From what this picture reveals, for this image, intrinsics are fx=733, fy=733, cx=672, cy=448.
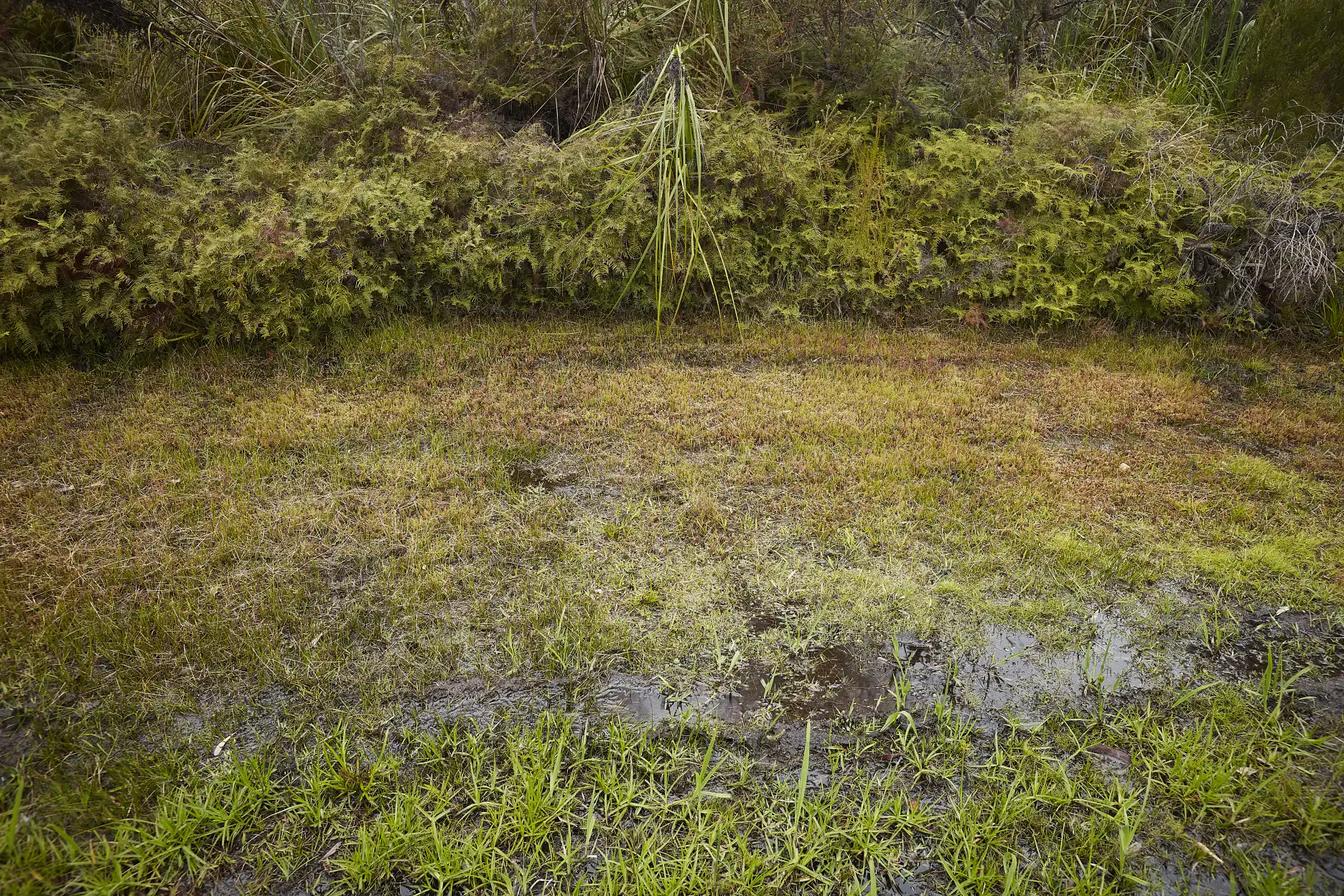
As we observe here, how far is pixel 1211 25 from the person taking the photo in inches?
298

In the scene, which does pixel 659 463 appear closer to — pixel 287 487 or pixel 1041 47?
Answer: pixel 287 487

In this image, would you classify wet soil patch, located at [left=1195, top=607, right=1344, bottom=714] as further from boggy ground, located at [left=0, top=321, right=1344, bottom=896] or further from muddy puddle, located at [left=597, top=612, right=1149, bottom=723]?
muddy puddle, located at [left=597, top=612, right=1149, bottom=723]

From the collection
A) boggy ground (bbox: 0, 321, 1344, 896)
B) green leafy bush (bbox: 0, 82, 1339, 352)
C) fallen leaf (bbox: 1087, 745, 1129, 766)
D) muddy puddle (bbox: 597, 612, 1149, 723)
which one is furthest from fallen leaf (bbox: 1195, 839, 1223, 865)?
green leafy bush (bbox: 0, 82, 1339, 352)

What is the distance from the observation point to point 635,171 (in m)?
5.28

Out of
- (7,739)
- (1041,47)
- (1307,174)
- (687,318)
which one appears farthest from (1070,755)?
(1041,47)

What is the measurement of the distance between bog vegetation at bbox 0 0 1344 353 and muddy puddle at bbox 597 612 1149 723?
10.00 ft

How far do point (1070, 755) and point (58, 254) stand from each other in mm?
5626

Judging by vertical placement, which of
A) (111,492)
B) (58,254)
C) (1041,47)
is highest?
(1041,47)

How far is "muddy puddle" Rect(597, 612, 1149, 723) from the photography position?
250cm

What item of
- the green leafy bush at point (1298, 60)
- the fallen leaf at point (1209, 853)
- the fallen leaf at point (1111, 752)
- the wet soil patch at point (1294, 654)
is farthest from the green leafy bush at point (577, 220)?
the fallen leaf at point (1209, 853)

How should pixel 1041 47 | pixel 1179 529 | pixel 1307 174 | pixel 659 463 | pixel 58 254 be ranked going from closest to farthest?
pixel 1179 529 < pixel 659 463 < pixel 58 254 < pixel 1307 174 < pixel 1041 47

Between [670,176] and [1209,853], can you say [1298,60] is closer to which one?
[670,176]

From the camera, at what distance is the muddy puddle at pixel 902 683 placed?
250 cm

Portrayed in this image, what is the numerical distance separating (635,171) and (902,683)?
405 centimetres
